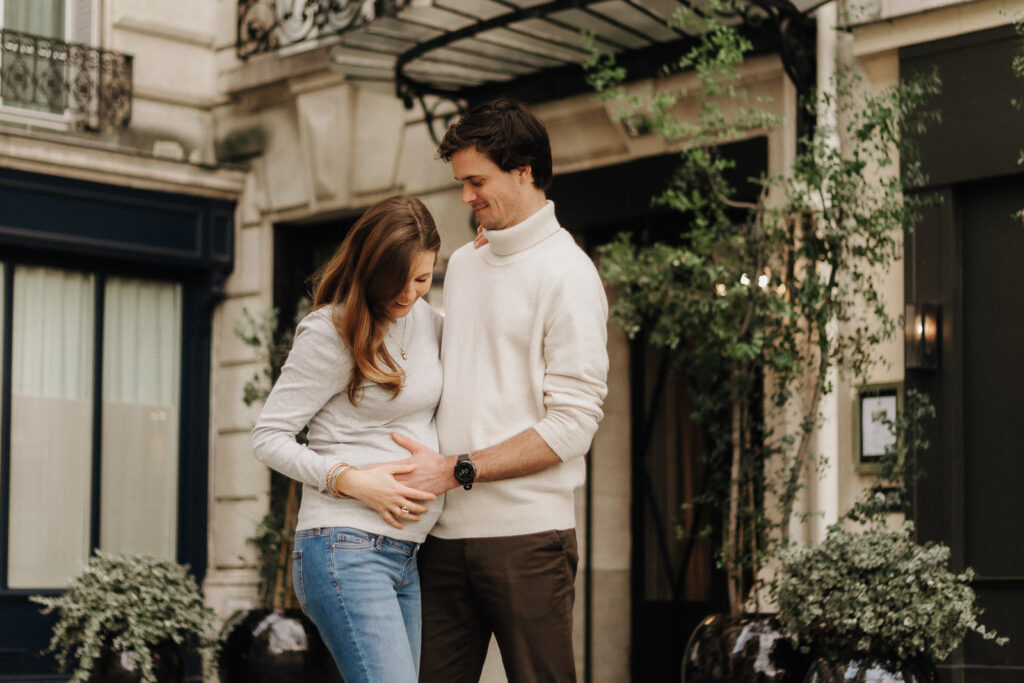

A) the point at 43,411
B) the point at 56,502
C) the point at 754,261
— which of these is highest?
the point at 754,261

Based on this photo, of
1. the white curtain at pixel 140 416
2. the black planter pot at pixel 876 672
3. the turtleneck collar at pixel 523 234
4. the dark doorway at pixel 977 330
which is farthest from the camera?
the white curtain at pixel 140 416

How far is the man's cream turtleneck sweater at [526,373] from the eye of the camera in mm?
3271

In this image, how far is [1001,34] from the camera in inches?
282

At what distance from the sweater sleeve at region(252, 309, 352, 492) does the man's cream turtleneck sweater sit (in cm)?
29

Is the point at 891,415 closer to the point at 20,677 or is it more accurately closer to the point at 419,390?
the point at 419,390

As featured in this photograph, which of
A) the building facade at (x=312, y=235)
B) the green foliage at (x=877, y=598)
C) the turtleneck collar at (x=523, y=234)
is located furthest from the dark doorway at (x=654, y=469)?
the turtleneck collar at (x=523, y=234)

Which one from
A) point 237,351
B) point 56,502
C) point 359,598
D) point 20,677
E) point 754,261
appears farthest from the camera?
point 237,351

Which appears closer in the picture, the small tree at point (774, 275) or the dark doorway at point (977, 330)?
the small tree at point (774, 275)

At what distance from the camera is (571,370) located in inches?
128

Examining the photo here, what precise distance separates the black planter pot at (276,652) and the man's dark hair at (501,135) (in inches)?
211

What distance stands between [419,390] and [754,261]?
406 cm

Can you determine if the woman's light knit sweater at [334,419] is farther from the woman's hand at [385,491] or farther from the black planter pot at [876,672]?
the black planter pot at [876,672]

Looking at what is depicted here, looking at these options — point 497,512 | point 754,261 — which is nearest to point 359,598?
point 497,512

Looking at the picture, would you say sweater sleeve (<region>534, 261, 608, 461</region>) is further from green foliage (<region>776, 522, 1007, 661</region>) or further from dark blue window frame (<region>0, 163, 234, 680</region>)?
dark blue window frame (<region>0, 163, 234, 680</region>)
